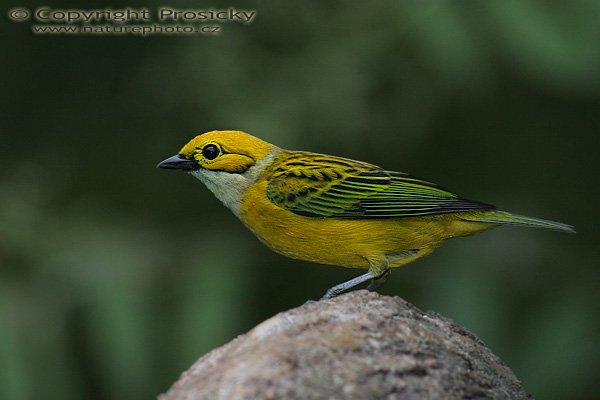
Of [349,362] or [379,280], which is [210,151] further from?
[349,362]

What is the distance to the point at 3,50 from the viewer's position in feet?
25.4

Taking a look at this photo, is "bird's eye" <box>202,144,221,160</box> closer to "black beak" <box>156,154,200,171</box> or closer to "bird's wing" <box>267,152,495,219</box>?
"black beak" <box>156,154,200,171</box>

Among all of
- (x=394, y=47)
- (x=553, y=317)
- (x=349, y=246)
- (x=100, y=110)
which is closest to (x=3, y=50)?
(x=100, y=110)

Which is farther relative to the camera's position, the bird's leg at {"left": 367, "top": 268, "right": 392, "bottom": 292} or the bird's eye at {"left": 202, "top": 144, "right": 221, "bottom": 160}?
the bird's eye at {"left": 202, "top": 144, "right": 221, "bottom": 160}

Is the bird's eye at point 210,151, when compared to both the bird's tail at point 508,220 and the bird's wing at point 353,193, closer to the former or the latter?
the bird's wing at point 353,193

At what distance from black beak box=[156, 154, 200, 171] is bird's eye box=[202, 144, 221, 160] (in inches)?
3.4

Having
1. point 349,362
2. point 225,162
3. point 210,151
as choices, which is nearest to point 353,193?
point 225,162

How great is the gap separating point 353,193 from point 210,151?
3.08ft

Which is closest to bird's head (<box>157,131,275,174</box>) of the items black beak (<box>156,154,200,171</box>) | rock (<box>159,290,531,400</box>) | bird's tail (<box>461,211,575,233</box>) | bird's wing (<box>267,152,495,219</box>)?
black beak (<box>156,154,200,171</box>)

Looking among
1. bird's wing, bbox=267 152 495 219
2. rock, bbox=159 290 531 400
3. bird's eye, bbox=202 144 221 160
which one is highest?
bird's eye, bbox=202 144 221 160

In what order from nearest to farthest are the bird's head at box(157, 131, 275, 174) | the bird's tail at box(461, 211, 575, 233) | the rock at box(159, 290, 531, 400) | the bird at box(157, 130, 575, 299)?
the rock at box(159, 290, 531, 400)
the bird at box(157, 130, 575, 299)
the bird's tail at box(461, 211, 575, 233)
the bird's head at box(157, 131, 275, 174)

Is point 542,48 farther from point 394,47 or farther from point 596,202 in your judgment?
point 596,202

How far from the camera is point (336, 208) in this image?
233 inches

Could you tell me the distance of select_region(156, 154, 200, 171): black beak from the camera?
19.6 feet
